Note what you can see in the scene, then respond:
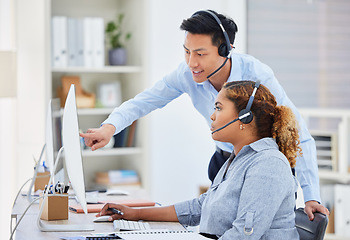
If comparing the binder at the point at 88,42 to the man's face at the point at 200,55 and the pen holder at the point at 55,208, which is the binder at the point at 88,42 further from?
the pen holder at the point at 55,208

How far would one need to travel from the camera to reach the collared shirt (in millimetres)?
1678

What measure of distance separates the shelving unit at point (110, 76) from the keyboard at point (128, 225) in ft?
6.90

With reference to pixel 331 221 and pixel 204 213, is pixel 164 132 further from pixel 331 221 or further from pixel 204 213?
pixel 204 213

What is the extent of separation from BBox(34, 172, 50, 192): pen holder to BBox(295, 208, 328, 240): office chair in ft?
3.97

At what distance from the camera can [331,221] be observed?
416 centimetres

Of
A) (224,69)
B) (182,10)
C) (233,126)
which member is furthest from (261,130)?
(182,10)

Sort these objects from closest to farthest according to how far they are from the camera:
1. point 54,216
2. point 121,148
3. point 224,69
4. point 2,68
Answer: point 54,216 < point 224,69 < point 2,68 < point 121,148

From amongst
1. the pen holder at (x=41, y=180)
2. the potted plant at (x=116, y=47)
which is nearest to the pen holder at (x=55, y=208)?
the pen holder at (x=41, y=180)

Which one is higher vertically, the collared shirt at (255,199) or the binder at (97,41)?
the binder at (97,41)

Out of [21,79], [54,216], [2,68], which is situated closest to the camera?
[54,216]

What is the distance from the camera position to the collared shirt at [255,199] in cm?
168

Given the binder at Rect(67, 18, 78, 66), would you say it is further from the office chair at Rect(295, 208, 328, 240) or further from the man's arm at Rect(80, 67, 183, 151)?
the office chair at Rect(295, 208, 328, 240)

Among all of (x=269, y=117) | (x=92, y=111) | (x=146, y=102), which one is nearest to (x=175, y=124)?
(x=92, y=111)

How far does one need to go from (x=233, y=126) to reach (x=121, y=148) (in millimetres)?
2464
